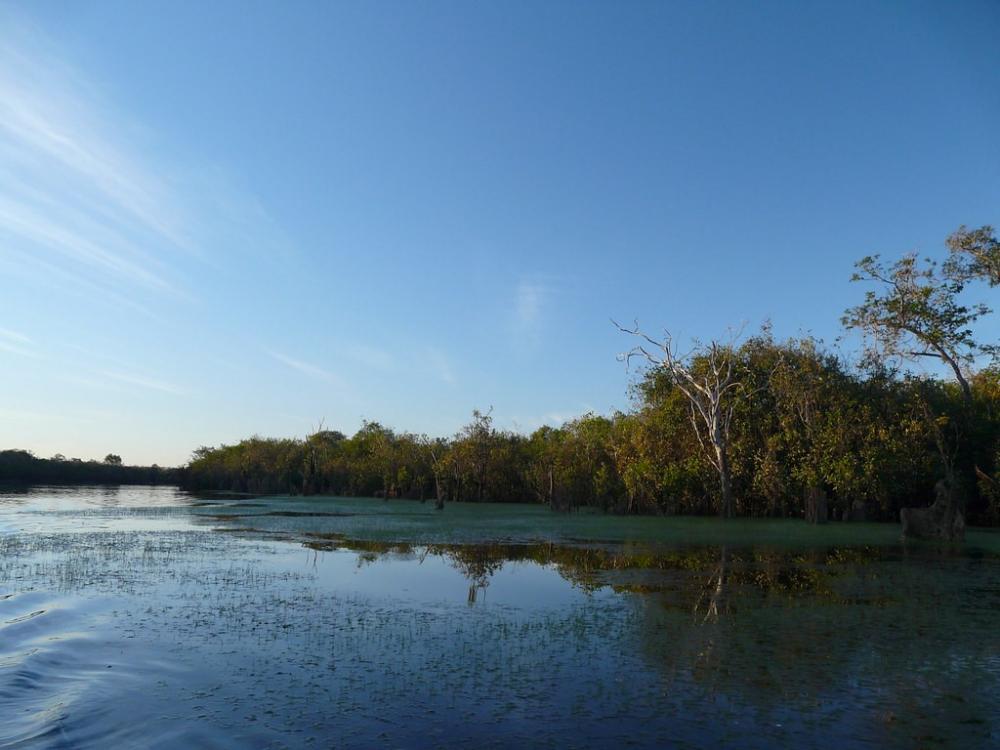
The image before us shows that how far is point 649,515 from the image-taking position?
44.2 meters

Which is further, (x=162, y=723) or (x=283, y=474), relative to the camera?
(x=283, y=474)

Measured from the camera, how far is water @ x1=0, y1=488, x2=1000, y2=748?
285 inches

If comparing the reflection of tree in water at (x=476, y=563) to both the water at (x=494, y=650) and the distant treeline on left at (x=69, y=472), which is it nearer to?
the water at (x=494, y=650)

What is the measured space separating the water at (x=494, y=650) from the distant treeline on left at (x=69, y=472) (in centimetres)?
8982

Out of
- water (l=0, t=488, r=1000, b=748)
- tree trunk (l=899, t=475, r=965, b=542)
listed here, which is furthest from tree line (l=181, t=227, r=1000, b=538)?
water (l=0, t=488, r=1000, b=748)

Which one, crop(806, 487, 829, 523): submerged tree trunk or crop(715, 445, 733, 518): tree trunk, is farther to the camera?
crop(715, 445, 733, 518): tree trunk

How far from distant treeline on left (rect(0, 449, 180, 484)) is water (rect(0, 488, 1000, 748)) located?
8982 centimetres

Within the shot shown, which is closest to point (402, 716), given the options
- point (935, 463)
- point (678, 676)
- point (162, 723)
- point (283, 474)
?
point (162, 723)

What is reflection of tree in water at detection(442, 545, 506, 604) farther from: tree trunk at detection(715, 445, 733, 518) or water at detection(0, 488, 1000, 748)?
tree trunk at detection(715, 445, 733, 518)

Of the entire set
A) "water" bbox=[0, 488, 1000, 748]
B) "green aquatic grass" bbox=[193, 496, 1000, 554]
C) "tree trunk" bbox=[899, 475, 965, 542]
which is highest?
"tree trunk" bbox=[899, 475, 965, 542]

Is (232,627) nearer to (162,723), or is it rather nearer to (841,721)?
(162,723)

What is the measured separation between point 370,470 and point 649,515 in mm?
37062

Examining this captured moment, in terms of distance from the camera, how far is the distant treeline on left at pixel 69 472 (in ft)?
314

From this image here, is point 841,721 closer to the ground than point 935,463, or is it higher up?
closer to the ground
